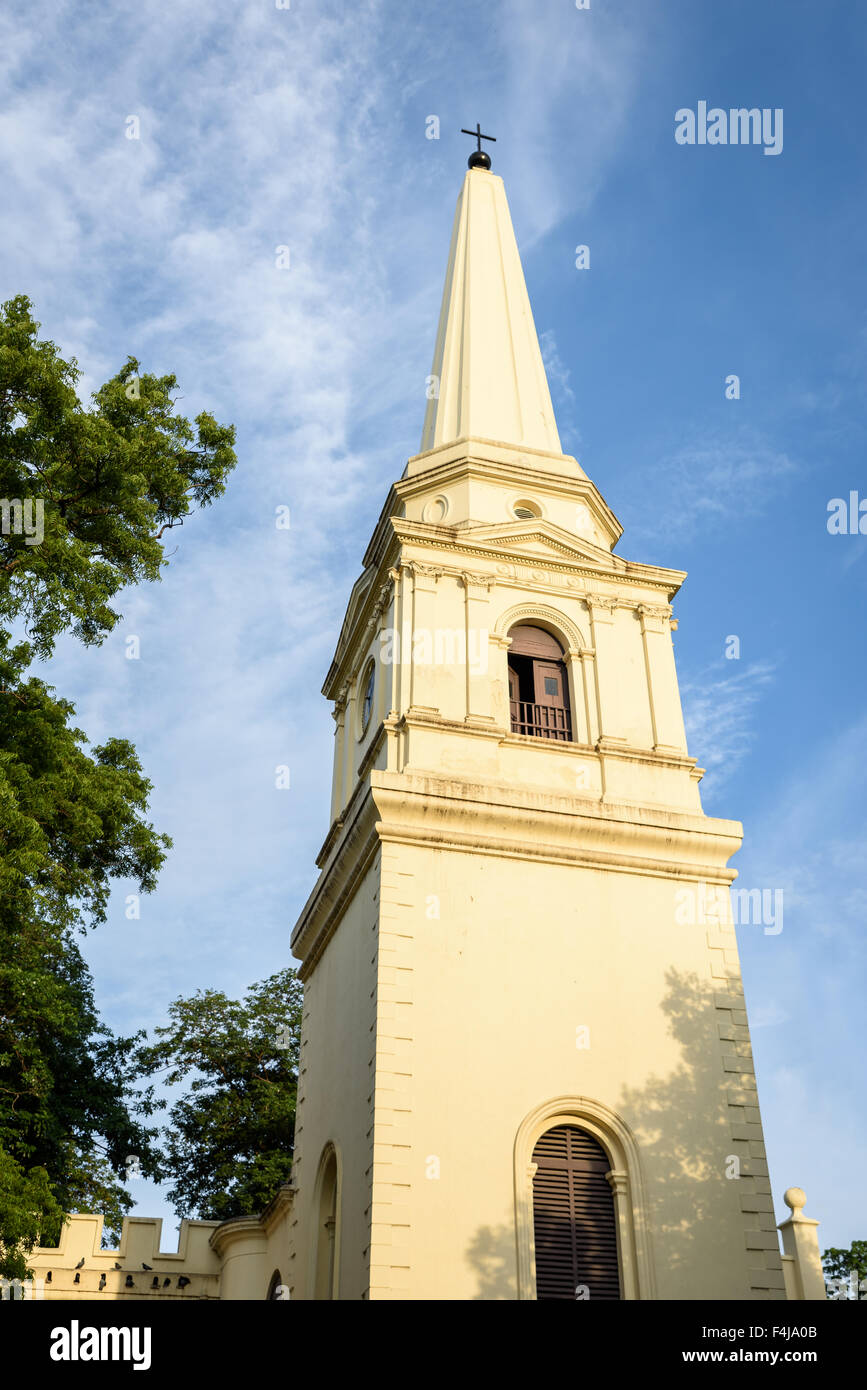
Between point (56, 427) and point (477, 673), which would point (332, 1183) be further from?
point (56, 427)

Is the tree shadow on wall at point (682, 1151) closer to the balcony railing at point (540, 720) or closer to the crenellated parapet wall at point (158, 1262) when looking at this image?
the balcony railing at point (540, 720)

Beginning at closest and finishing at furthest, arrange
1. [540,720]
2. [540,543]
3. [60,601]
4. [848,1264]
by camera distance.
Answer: [60,601]
[540,720]
[540,543]
[848,1264]

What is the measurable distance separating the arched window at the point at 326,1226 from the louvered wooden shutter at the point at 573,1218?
3.19 metres

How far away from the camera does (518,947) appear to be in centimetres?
1770

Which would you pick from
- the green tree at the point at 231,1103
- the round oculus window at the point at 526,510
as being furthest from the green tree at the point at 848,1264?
the round oculus window at the point at 526,510

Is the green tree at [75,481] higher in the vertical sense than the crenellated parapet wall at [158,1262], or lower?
higher

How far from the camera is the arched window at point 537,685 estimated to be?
2097cm

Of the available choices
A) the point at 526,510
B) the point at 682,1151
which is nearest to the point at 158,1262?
the point at 682,1151

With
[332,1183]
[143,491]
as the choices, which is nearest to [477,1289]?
[332,1183]

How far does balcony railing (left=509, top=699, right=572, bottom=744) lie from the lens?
20.9m

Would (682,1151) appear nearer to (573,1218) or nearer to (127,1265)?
(573,1218)

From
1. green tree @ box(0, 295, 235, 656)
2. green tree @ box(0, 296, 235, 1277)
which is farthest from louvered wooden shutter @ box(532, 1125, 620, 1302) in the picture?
green tree @ box(0, 295, 235, 656)

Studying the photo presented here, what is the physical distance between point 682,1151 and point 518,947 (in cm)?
336
